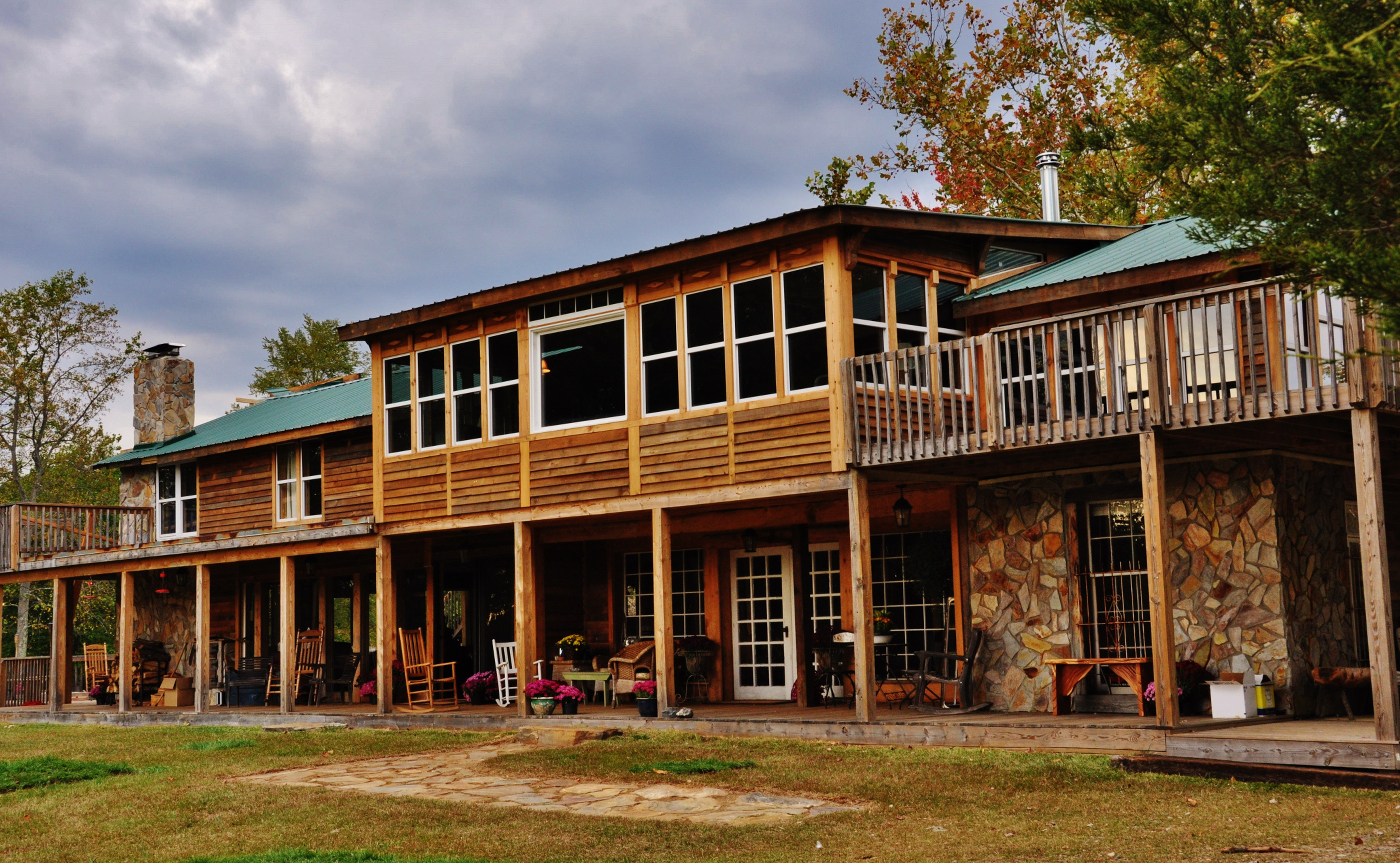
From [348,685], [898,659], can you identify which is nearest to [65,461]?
[348,685]

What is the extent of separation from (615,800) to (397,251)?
60.9 ft

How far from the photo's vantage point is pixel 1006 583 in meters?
14.2

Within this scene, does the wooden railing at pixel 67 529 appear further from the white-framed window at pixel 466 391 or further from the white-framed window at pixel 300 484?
the white-framed window at pixel 466 391

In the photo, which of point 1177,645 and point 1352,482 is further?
point 1352,482

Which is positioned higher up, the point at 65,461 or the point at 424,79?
the point at 424,79

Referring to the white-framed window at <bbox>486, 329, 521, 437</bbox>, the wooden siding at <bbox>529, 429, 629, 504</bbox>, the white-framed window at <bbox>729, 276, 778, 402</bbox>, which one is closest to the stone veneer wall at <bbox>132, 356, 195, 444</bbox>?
the white-framed window at <bbox>486, 329, 521, 437</bbox>

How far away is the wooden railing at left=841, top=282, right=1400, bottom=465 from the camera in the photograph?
33.8ft

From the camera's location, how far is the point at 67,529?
24344mm

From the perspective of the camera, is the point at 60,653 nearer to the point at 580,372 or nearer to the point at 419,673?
the point at 419,673

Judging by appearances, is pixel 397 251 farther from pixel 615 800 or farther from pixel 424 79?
pixel 615 800

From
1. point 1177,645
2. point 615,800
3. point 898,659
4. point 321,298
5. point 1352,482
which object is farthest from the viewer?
point 321,298

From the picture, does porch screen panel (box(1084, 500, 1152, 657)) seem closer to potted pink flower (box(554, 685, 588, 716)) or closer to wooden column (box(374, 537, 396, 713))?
potted pink flower (box(554, 685, 588, 716))

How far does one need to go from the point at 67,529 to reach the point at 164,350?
423 centimetres

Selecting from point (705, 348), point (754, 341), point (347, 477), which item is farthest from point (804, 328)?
point (347, 477)
